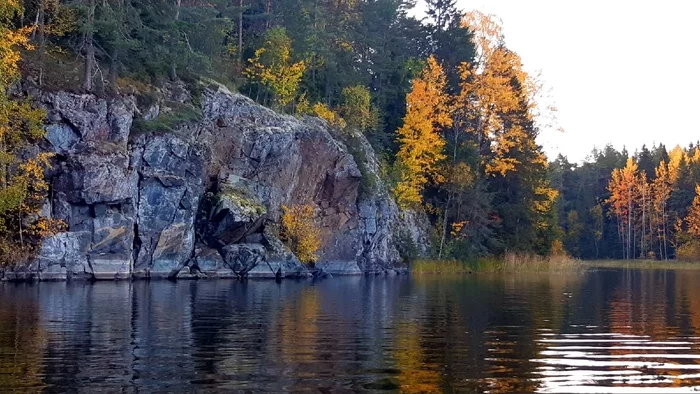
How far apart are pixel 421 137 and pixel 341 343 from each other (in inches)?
1695

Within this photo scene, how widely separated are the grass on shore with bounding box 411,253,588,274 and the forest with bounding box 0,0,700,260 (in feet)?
4.70

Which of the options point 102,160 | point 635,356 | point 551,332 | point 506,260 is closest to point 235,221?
point 102,160

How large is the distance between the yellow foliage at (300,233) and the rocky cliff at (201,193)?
0.89 meters

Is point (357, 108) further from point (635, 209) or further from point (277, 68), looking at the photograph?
point (635, 209)

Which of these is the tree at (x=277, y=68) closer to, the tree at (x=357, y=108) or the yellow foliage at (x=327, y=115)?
the yellow foliage at (x=327, y=115)

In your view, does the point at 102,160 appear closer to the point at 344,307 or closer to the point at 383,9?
the point at 344,307

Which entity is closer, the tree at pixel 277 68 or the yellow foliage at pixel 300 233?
the yellow foliage at pixel 300 233

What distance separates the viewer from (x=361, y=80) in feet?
211

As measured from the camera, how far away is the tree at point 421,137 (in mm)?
57125

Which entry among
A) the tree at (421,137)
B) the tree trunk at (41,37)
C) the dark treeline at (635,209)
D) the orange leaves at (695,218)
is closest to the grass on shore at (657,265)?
the dark treeline at (635,209)

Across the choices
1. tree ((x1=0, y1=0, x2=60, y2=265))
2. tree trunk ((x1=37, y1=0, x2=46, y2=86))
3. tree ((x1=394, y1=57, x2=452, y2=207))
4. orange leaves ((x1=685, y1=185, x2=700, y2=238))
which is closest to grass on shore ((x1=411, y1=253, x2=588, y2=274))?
tree ((x1=394, y1=57, x2=452, y2=207))

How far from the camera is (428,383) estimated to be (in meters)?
11.1

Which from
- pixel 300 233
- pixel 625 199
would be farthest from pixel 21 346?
pixel 625 199

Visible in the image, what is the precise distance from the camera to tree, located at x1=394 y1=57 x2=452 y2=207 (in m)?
57.1
